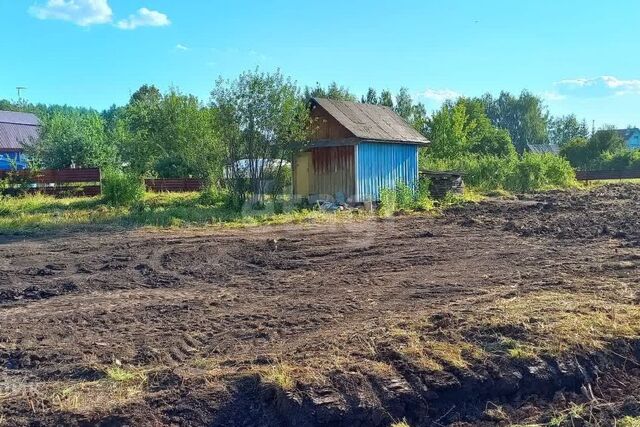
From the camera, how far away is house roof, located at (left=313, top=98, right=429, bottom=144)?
19506 millimetres

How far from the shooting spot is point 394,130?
850 inches

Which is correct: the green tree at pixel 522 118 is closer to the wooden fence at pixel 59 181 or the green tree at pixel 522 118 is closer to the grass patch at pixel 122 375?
the wooden fence at pixel 59 181

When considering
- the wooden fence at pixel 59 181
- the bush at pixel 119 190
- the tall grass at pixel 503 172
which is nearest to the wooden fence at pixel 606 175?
the tall grass at pixel 503 172

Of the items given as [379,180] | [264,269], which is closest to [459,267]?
[264,269]

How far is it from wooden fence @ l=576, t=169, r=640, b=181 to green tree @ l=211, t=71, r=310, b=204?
30.3 metres

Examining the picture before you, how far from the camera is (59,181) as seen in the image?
21.4m

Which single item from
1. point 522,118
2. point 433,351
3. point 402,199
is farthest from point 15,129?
point 522,118

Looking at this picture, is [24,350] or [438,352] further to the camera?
[24,350]

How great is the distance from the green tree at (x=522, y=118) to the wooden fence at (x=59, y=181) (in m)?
75.7

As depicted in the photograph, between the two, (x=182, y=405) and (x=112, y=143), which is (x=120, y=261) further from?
(x=112, y=143)

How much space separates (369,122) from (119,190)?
9.55 meters

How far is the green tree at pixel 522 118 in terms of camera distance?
88.4m

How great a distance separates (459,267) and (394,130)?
13.1 m

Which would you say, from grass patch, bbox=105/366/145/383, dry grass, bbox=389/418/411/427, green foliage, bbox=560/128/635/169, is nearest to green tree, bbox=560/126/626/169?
green foliage, bbox=560/128/635/169
